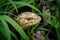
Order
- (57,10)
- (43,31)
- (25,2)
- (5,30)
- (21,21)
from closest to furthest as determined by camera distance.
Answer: (5,30)
(21,21)
(25,2)
(43,31)
(57,10)

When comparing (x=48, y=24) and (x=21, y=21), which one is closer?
(x=21, y=21)

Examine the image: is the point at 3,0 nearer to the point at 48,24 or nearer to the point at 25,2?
the point at 25,2

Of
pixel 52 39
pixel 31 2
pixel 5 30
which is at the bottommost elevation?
pixel 52 39

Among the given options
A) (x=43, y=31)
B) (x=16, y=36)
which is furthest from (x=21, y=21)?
(x=43, y=31)

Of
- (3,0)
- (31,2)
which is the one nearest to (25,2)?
(31,2)

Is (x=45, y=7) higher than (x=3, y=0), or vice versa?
(x=3, y=0)

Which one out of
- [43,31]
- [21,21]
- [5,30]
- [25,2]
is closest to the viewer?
[5,30]
